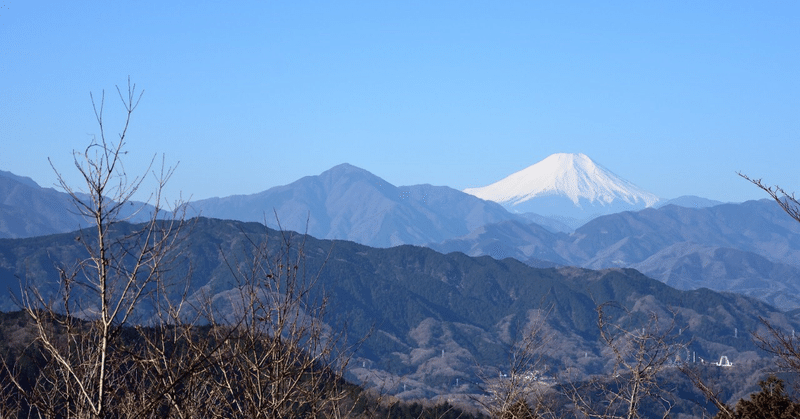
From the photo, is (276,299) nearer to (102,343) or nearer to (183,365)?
(183,365)

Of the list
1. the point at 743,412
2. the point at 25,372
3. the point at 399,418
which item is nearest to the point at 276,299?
the point at 743,412

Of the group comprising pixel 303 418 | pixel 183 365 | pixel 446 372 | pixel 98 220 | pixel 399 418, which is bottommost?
pixel 446 372

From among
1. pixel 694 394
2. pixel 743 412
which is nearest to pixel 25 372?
pixel 743 412

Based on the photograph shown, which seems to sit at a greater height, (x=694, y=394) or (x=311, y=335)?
(x=311, y=335)

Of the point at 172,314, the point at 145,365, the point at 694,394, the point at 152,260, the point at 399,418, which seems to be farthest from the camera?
the point at 694,394

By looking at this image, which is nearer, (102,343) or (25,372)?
(102,343)

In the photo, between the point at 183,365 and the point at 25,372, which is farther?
the point at 25,372

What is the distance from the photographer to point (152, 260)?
25.6ft

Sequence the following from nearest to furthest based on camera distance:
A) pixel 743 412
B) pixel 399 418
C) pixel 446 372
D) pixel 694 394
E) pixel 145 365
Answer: pixel 145 365 < pixel 743 412 < pixel 399 418 < pixel 694 394 < pixel 446 372

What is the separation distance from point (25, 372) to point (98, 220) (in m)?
42.9

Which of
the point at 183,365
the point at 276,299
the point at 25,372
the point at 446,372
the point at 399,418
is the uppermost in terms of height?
the point at 276,299

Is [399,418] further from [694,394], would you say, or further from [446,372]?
[446,372]

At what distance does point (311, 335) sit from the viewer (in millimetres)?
8289

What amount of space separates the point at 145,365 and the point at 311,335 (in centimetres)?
163
